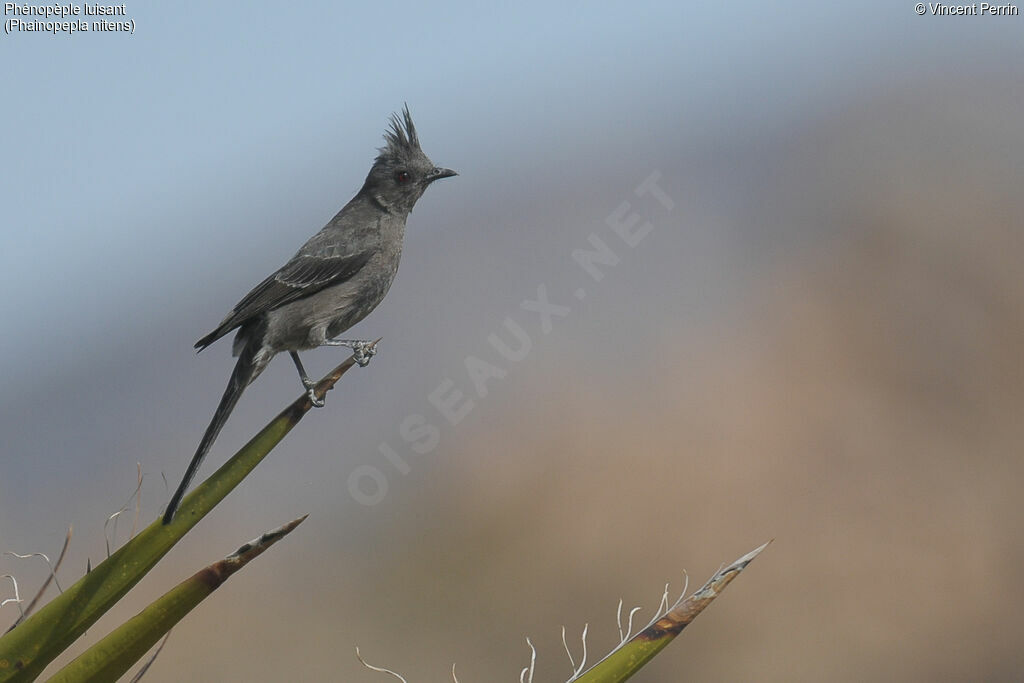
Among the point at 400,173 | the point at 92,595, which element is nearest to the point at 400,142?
the point at 400,173

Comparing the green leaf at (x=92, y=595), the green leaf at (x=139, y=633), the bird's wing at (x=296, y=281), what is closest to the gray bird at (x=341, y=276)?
the bird's wing at (x=296, y=281)

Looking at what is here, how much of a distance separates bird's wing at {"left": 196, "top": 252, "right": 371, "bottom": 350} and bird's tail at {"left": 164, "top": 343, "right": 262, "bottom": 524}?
0.23m

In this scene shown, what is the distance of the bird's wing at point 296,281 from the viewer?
7023 millimetres

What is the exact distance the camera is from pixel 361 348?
22.7 ft

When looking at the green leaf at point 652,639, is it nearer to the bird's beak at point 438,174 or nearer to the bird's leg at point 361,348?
the bird's leg at point 361,348

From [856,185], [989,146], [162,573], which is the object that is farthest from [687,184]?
[162,573]

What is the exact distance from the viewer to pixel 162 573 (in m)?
60.0

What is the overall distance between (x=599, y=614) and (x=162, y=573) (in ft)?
90.4

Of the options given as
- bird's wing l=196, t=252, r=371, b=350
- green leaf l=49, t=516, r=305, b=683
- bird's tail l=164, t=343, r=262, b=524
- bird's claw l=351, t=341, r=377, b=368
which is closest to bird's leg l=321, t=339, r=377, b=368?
bird's claw l=351, t=341, r=377, b=368

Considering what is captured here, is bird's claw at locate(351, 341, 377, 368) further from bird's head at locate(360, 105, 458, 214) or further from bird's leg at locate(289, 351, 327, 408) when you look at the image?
bird's head at locate(360, 105, 458, 214)

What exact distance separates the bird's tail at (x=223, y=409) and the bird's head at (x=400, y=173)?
69.7 inches

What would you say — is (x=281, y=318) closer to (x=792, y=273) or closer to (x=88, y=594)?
(x=88, y=594)

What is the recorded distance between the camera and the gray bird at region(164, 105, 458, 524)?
281 inches

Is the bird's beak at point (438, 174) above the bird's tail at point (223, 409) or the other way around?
above
